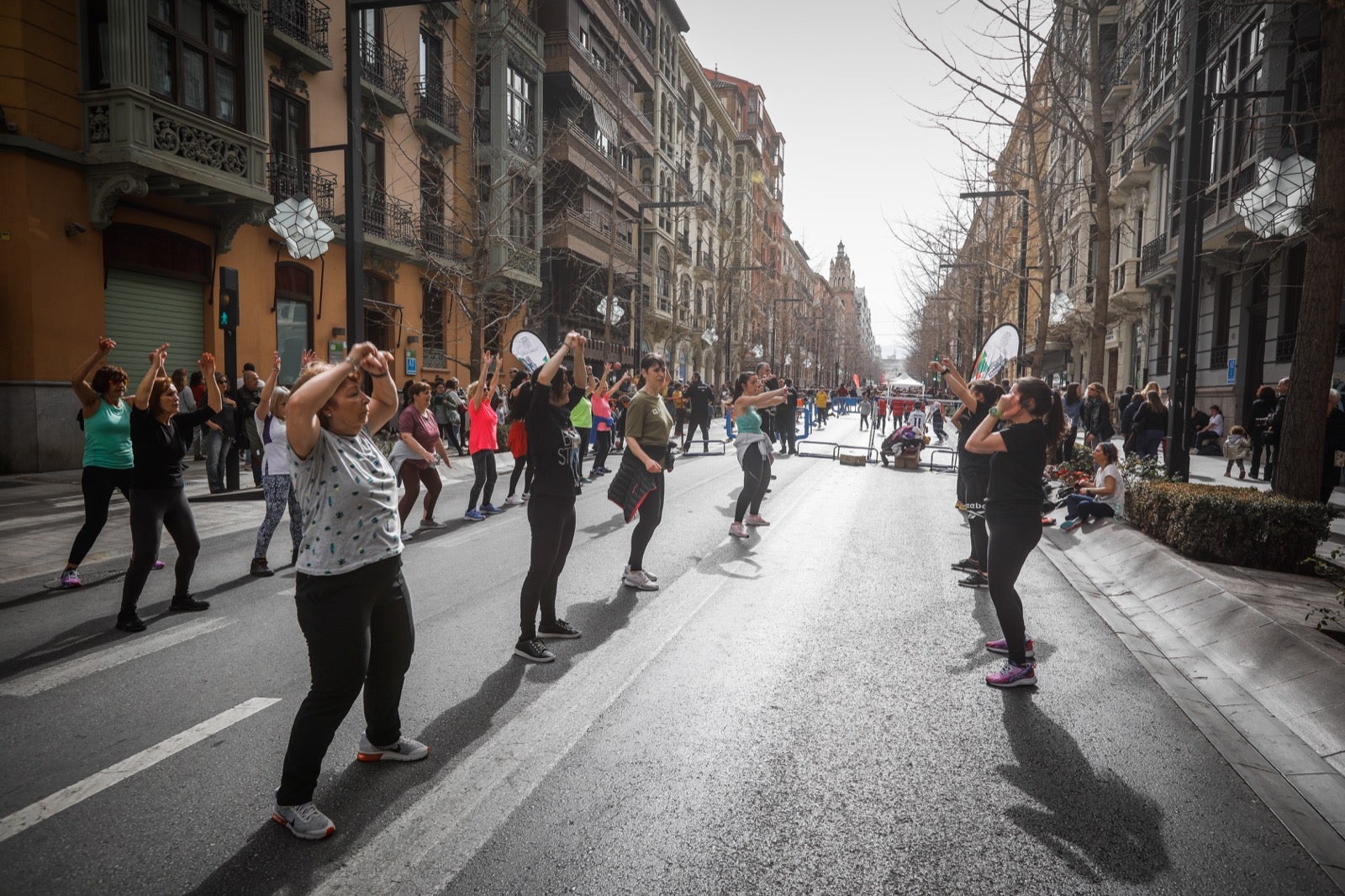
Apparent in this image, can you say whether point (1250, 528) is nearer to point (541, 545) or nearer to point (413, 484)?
point (541, 545)

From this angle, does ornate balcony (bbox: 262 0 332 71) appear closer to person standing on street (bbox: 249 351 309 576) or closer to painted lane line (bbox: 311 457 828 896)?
person standing on street (bbox: 249 351 309 576)

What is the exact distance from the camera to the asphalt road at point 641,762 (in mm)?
2809

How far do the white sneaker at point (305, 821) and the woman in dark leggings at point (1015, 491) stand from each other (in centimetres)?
356

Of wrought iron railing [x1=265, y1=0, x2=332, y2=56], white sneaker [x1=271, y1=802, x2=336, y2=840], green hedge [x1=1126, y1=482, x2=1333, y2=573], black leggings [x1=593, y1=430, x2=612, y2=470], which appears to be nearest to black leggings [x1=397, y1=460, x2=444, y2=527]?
white sneaker [x1=271, y1=802, x2=336, y2=840]

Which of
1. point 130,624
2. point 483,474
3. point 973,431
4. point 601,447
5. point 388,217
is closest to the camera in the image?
point 130,624

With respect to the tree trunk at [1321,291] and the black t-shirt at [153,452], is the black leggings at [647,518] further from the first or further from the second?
the tree trunk at [1321,291]

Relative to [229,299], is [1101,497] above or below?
below

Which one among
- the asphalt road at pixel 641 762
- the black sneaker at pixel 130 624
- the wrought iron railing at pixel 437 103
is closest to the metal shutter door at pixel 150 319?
the wrought iron railing at pixel 437 103

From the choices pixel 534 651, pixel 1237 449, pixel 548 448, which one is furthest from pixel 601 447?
pixel 1237 449

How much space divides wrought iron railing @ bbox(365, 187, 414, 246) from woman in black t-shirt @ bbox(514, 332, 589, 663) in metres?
17.5

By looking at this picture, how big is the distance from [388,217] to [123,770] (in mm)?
20555

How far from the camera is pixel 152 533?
18.2 feet

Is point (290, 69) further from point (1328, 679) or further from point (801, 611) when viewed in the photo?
point (1328, 679)

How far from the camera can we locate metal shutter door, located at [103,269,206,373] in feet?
48.4
